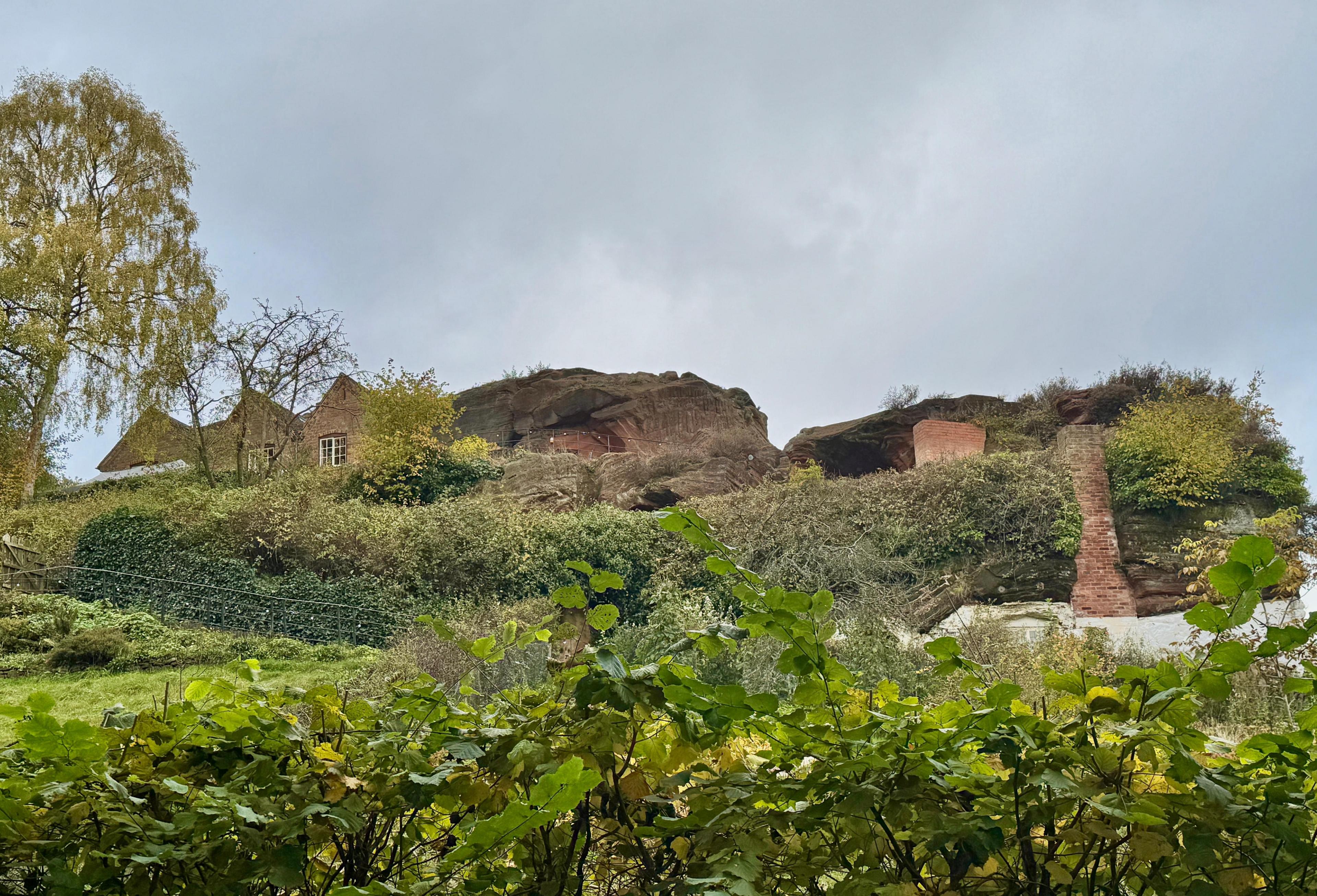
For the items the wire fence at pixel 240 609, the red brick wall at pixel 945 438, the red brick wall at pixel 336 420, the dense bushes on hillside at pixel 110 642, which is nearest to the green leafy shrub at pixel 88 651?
the dense bushes on hillside at pixel 110 642

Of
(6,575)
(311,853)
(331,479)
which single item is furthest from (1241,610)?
(331,479)

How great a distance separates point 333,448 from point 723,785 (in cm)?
2209

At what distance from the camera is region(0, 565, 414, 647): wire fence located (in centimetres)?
1161

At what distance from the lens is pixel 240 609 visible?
465 inches

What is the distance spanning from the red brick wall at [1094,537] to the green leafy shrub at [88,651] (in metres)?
12.6

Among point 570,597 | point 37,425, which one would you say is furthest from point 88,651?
point 37,425

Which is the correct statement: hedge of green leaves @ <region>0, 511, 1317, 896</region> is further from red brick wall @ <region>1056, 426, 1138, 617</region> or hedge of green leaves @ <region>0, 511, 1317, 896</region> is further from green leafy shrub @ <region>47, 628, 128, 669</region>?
red brick wall @ <region>1056, 426, 1138, 617</region>

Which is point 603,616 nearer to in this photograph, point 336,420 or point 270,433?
point 270,433

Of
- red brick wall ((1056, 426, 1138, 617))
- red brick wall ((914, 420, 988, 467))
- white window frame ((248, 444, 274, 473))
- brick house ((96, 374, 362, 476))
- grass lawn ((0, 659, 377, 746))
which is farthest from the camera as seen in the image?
red brick wall ((914, 420, 988, 467))

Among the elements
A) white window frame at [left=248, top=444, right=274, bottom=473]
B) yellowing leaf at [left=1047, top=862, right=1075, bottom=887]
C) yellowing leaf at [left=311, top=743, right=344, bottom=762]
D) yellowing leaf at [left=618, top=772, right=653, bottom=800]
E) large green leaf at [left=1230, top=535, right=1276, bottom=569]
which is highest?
white window frame at [left=248, top=444, right=274, bottom=473]

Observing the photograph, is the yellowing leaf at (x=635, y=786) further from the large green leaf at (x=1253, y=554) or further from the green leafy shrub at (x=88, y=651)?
the green leafy shrub at (x=88, y=651)

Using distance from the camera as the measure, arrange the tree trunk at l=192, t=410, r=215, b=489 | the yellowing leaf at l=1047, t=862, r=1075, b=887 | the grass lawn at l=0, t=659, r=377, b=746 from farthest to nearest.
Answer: the tree trunk at l=192, t=410, r=215, b=489, the grass lawn at l=0, t=659, r=377, b=746, the yellowing leaf at l=1047, t=862, r=1075, b=887

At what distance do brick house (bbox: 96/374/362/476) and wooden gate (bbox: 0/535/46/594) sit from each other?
4.69 m

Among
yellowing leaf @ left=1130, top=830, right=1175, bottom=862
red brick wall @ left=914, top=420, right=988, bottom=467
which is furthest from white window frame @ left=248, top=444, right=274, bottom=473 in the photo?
yellowing leaf @ left=1130, top=830, right=1175, bottom=862
